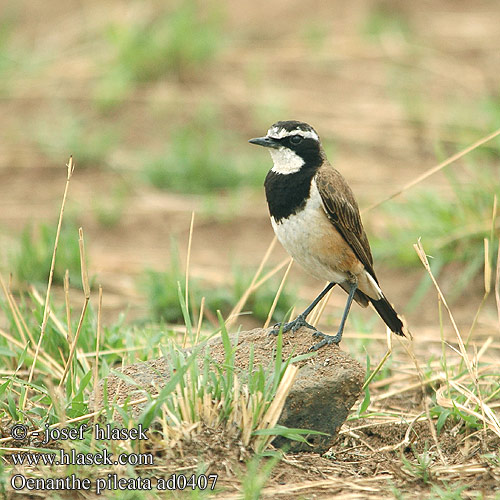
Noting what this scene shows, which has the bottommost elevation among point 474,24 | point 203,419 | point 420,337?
point 420,337

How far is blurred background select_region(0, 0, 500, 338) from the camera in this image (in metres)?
7.87

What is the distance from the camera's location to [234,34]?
13.3 meters

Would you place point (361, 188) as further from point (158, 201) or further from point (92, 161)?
point (92, 161)

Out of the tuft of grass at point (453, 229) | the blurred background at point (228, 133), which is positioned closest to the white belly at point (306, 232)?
the blurred background at point (228, 133)

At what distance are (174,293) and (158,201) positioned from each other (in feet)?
9.61

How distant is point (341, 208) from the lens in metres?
5.51

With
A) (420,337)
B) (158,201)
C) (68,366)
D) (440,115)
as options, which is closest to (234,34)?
(440,115)

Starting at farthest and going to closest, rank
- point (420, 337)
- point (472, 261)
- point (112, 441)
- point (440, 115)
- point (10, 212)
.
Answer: point (440, 115), point (10, 212), point (472, 261), point (420, 337), point (112, 441)

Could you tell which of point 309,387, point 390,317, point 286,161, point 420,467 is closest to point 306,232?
point 286,161

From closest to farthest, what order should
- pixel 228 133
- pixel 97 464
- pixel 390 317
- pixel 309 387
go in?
1. pixel 97 464
2. pixel 309 387
3. pixel 390 317
4. pixel 228 133

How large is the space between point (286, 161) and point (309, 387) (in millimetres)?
1556
